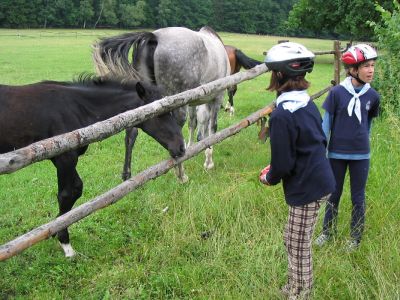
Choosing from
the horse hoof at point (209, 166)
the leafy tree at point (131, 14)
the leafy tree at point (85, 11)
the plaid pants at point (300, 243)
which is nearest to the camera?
the plaid pants at point (300, 243)

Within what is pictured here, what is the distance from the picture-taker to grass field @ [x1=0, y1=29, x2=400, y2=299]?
3.04 metres

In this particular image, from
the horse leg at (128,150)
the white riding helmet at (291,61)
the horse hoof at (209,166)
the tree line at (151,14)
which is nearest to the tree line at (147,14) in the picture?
the tree line at (151,14)

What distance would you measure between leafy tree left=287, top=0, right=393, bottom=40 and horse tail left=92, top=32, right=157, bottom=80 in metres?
22.2

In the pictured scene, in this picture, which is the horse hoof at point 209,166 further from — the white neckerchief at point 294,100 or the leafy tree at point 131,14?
the leafy tree at point 131,14

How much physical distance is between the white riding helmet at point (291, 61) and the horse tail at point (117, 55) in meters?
2.13

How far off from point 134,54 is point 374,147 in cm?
341

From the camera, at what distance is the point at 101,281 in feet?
10.8

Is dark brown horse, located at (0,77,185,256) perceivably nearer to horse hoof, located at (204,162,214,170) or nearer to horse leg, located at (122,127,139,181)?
horse leg, located at (122,127,139,181)

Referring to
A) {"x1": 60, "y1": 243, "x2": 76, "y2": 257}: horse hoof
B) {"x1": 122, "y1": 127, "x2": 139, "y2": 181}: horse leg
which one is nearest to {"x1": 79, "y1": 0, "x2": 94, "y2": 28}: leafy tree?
{"x1": 122, "y1": 127, "x2": 139, "y2": 181}: horse leg

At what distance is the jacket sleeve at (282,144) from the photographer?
2424 mm

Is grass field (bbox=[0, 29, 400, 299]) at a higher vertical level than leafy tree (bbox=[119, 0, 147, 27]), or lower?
higher

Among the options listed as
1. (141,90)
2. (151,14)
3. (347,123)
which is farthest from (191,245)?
(151,14)

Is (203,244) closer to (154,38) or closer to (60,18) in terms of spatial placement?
(154,38)

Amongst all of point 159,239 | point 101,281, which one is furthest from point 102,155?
point 101,281
